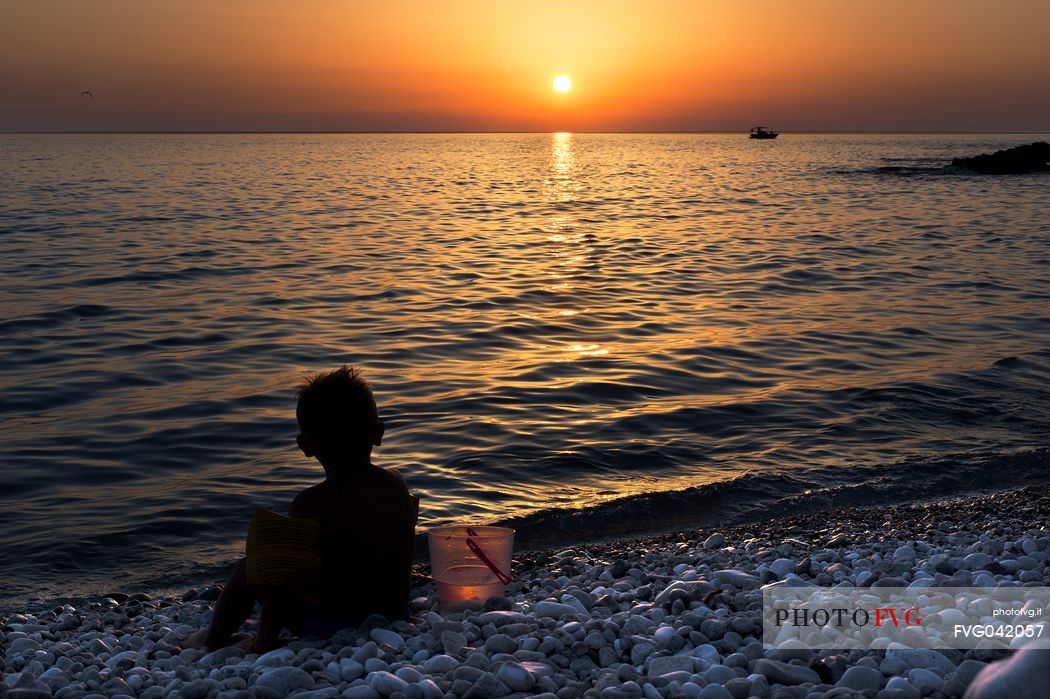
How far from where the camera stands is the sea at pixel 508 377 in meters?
6.93

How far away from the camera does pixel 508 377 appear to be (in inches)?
412

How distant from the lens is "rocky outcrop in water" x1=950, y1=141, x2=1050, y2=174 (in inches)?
2261

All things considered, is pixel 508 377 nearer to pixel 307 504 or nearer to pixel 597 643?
pixel 307 504

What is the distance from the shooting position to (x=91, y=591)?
5.63 m

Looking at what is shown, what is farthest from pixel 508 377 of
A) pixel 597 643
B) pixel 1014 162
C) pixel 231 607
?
pixel 1014 162

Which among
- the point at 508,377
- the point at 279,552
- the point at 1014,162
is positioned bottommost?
the point at 508,377

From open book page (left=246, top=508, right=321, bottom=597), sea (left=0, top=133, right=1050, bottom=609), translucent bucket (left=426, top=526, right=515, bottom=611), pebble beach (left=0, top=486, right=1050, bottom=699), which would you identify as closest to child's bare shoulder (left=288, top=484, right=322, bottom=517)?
open book page (left=246, top=508, right=321, bottom=597)

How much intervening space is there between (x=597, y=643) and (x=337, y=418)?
4.63ft

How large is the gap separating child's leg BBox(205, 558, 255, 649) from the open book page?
0.44ft

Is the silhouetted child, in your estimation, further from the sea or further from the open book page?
the sea

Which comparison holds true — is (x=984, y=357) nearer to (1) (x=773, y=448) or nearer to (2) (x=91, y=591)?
(1) (x=773, y=448)
